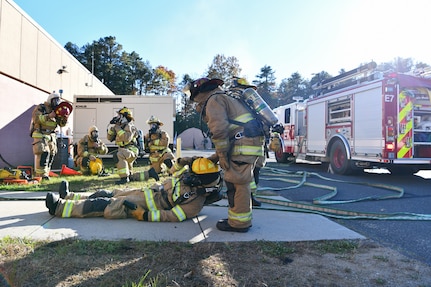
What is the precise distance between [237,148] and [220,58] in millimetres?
38839

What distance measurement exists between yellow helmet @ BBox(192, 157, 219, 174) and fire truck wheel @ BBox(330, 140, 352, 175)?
5888 mm

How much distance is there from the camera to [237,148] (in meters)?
3.29

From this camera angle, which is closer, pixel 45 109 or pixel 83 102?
pixel 45 109

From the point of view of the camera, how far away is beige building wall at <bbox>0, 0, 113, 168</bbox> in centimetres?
884

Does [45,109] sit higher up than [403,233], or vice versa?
[45,109]

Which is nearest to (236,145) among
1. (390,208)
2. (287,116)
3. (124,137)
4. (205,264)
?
(205,264)

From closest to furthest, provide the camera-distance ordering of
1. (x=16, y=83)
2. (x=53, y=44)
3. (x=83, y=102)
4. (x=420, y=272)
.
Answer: (x=420, y=272) < (x=16, y=83) < (x=53, y=44) < (x=83, y=102)

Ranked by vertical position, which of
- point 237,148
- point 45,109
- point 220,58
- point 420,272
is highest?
point 220,58

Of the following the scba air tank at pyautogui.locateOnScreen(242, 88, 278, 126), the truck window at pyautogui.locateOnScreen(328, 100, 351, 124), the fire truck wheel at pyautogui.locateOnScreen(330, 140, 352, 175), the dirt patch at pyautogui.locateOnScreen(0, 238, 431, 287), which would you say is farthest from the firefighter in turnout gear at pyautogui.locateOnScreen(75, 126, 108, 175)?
the truck window at pyautogui.locateOnScreen(328, 100, 351, 124)

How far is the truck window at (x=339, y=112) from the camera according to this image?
8.51 metres

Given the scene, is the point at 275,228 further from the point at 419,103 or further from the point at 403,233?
the point at 419,103

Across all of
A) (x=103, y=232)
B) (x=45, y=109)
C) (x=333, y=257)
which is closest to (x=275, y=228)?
(x=333, y=257)

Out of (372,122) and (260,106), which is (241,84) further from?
(372,122)

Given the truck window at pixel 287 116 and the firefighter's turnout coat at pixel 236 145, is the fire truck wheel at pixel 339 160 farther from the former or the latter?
the firefighter's turnout coat at pixel 236 145
